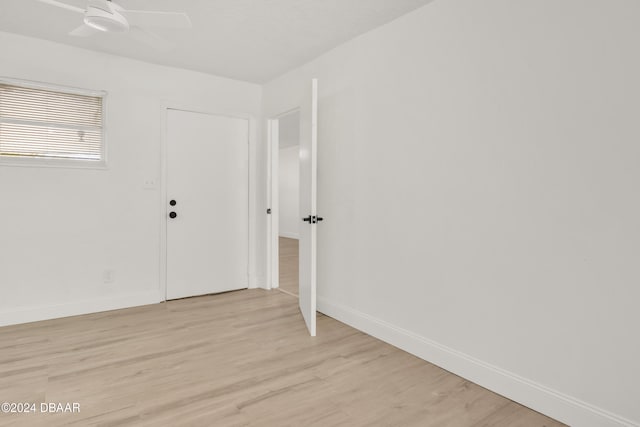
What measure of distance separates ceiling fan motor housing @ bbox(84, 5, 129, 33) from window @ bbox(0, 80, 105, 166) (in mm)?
1607

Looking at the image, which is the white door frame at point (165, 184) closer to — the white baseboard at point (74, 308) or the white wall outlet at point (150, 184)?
the white wall outlet at point (150, 184)

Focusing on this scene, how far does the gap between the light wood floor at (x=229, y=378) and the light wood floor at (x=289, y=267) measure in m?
1.28

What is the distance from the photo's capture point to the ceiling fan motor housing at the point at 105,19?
2.04m

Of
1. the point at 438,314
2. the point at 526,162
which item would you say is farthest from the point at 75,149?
the point at 526,162

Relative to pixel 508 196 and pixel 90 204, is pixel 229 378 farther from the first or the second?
pixel 90 204

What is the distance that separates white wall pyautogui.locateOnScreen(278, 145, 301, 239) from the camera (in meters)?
10.0

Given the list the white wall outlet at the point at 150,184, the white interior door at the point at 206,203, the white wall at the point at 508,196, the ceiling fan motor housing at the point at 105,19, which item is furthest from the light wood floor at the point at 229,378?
the ceiling fan motor housing at the point at 105,19

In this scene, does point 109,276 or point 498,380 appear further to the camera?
point 109,276

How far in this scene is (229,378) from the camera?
2.25m

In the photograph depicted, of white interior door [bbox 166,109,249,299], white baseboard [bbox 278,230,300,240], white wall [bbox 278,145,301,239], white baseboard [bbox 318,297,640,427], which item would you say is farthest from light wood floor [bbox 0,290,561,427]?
white wall [bbox 278,145,301,239]

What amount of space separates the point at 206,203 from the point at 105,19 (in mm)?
2338

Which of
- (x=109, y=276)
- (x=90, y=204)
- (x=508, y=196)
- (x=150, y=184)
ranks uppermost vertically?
(x=150, y=184)

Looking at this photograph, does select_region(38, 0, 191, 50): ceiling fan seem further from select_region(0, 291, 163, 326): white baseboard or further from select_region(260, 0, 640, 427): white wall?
select_region(0, 291, 163, 326): white baseboard

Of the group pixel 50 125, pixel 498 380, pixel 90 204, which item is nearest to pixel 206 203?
pixel 90 204
